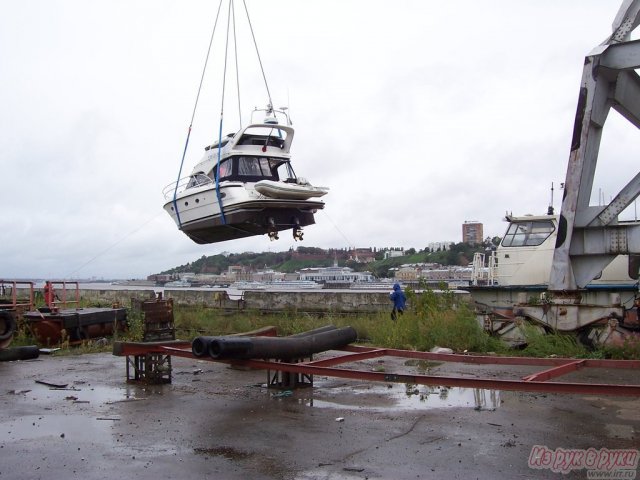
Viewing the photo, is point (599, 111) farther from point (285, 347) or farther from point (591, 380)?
point (285, 347)

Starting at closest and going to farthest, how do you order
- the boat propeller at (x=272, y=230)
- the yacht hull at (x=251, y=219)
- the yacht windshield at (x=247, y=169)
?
the yacht hull at (x=251, y=219), the boat propeller at (x=272, y=230), the yacht windshield at (x=247, y=169)

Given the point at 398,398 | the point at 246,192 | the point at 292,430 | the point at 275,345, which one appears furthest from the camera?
the point at 246,192

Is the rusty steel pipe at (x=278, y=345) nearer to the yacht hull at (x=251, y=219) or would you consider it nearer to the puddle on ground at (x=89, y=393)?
the puddle on ground at (x=89, y=393)

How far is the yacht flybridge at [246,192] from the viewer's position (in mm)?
13695

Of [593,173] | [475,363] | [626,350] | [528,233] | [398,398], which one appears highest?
[593,173]

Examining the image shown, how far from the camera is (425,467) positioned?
17.8 feet

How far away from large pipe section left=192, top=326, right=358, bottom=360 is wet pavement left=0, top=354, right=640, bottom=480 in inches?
24.9

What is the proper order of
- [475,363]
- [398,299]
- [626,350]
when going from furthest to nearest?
[398,299] → [626,350] → [475,363]

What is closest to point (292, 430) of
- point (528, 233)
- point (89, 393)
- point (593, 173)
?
point (89, 393)

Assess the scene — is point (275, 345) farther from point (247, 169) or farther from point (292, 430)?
point (247, 169)

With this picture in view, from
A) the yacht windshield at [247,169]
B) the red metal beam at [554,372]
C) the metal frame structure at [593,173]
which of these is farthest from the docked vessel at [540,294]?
the yacht windshield at [247,169]

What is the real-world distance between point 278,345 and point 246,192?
19.3 feet

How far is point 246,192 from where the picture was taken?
536 inches

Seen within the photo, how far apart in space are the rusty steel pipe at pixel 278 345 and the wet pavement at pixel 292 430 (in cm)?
63
